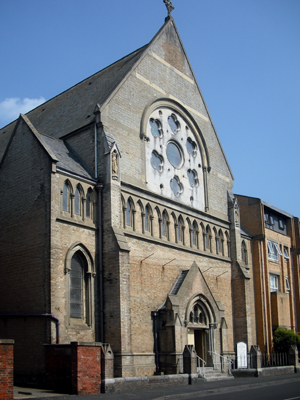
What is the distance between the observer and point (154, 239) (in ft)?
87.4

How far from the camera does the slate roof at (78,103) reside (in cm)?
2772

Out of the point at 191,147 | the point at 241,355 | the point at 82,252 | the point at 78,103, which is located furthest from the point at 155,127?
the point at 241,355

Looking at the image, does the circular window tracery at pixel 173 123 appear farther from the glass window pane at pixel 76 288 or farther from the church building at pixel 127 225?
the glass window pane at pixel 76 288

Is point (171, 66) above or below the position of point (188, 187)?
above

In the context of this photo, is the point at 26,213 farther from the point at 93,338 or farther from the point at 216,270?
the point at 216,270

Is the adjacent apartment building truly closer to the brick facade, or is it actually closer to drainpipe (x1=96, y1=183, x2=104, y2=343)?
the brick facade

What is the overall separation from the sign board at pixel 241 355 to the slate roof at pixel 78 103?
14.8 meters

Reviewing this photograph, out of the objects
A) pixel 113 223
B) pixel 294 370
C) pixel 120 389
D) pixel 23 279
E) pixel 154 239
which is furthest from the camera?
pixel 294 370

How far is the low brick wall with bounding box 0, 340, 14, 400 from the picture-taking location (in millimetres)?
15414

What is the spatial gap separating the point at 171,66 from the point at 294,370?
19.6 meters

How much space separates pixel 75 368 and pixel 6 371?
277 cm

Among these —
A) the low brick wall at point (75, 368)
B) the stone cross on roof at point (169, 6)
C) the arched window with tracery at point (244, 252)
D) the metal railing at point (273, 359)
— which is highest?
the stone cross on roof at point (169, 6)

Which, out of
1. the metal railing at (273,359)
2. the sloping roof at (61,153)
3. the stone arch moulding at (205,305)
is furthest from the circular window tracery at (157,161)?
the metal railing at (273,359)

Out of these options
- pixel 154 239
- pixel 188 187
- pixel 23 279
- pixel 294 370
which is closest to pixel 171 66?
pixel 188 187
